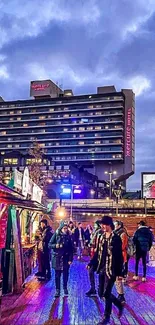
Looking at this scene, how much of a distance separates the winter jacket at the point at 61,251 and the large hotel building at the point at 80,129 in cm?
9639

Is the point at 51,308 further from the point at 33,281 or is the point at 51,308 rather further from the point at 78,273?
the point at 78,273

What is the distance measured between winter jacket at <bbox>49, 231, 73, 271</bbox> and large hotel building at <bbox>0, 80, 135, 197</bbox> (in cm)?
9639

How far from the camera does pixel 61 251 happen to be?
884 centimetres

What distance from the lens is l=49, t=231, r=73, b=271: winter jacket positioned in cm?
873

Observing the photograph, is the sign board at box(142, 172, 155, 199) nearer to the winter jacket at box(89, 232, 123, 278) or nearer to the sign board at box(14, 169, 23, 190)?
the sign board at box(14, 169, 23, 190)

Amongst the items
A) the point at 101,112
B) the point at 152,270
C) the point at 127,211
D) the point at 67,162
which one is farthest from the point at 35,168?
the point at 101,112

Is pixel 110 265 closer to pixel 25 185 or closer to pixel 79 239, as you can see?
pixel 25 185

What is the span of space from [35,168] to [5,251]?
47.6 m

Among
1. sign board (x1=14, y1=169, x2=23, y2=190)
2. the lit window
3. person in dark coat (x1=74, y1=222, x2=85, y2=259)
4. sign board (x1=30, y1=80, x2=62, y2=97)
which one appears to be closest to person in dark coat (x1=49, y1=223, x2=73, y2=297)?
sign board (x1=14, y1=169, x2=23, y2=190)

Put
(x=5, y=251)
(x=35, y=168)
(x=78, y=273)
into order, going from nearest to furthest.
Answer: (x=5, y=251) → (x=78, y=273) → (x=35, y=168)

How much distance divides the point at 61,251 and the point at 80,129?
108m

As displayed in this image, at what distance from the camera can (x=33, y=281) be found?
35.6 ft

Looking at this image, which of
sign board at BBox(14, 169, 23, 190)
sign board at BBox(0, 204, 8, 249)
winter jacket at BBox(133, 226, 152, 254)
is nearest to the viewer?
sign board at BBox(0, 204, 8, 249)

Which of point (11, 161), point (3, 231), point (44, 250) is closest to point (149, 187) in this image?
point (44, 250)
